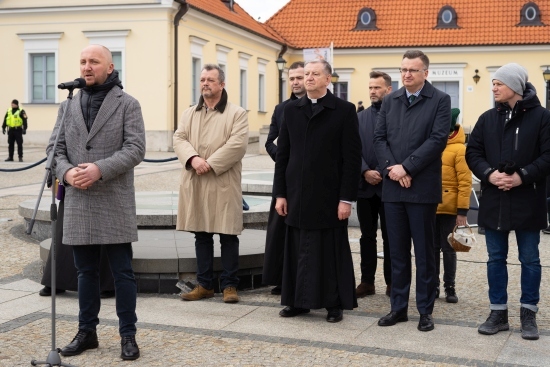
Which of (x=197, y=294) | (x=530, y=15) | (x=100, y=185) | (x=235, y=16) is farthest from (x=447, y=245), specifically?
(x=530, y=15)

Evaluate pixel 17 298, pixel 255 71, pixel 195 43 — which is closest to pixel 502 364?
pixel 17 298

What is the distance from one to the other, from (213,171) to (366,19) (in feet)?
122

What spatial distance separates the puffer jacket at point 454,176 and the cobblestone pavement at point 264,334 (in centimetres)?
83

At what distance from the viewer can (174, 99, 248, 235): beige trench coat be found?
22.8 feet

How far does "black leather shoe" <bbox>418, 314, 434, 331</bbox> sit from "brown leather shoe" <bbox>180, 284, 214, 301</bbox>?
1.85m

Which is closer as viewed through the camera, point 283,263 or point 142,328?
point 142,328

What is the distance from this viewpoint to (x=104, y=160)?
5.25 metres

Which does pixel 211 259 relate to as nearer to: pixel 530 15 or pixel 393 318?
pixel 393 318

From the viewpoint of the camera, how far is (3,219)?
11898mm

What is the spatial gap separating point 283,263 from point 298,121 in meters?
1.11

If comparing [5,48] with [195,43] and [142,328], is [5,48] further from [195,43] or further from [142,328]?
[142,328]

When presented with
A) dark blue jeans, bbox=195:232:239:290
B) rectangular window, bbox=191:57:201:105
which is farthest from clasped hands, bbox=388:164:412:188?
rectangular window, bbox=191:57:201:105

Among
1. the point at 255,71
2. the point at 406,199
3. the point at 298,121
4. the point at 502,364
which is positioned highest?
the point at 255,71

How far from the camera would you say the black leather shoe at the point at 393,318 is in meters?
6.15
